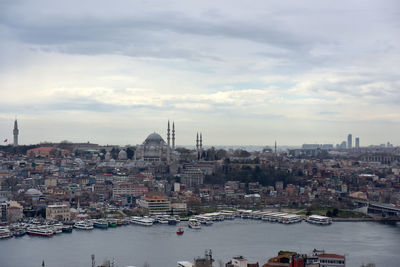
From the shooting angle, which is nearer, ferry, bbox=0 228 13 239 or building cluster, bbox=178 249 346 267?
building cluster, bbox=178 249 346 267

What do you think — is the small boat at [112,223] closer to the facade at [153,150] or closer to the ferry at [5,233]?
the ferry at [5,233]

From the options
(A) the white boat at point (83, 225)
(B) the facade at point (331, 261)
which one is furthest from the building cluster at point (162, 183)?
(B) the facade at point (331, 261)

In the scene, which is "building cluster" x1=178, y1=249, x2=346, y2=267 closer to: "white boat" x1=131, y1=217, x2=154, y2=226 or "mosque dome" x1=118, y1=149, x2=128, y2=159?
"white boat" x1=131, y1=217, x2=154, y2=226

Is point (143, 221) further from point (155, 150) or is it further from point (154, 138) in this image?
point (154, 138)

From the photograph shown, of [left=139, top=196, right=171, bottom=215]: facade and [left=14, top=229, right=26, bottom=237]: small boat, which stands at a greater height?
[left=139, top=196, right=171, bottom=215]: facade

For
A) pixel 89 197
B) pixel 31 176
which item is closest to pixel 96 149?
pixel 31 176

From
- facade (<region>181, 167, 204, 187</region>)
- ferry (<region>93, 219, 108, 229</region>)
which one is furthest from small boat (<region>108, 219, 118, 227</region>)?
facade (<region>181, 167, 204, 187</region>)

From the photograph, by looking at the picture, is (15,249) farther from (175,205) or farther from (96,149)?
(96,149)
